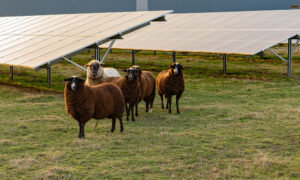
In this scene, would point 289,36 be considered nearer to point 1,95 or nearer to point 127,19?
point 127,19

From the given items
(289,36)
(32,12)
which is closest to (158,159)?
(289,36)

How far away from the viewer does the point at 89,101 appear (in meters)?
9.50

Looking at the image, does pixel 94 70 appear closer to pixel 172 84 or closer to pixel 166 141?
pixel 172 84

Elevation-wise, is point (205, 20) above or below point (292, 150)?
above

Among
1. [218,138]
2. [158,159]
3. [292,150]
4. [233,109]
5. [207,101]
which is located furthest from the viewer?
[207,101]

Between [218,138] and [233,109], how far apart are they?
413cm

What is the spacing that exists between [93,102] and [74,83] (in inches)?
28.7

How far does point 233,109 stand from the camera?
1347 cm

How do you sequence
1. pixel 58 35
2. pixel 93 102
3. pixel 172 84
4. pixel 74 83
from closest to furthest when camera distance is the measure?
1. pixel 74 83
2. pixel 93 102
3. pixel 172 84
4. pixel 58 35

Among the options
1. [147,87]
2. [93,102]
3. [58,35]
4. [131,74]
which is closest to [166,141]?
[93,102]

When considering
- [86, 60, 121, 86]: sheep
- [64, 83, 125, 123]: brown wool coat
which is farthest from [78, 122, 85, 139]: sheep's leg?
[86, 60, 121, 86]: sheep

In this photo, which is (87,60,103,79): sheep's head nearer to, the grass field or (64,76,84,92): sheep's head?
the grass field

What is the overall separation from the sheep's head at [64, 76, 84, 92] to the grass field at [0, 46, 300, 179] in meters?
1.23

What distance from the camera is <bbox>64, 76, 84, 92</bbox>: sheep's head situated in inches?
361
